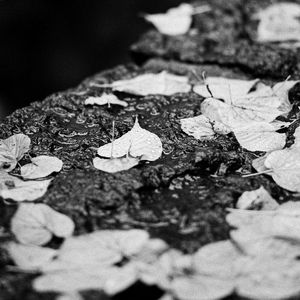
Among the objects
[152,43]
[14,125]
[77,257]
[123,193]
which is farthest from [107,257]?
[152,43]

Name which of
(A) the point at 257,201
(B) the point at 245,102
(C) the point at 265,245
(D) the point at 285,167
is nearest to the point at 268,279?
(C) the point at 265,245

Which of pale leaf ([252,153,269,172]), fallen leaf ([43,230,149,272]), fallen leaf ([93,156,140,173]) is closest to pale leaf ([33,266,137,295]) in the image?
fallen leaf ([43,230,149,272])

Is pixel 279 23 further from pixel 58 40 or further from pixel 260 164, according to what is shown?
pixel 58 40

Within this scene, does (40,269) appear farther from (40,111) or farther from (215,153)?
(40,111)

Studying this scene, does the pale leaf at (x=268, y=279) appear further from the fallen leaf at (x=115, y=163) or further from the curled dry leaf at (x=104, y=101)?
the curled dry leaf at (x=104, y=101)

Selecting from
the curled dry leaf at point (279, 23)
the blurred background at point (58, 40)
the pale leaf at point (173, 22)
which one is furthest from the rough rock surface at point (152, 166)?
the blurred background at point (58, 40)

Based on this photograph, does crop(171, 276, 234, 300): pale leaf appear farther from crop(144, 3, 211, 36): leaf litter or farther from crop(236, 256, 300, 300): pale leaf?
crop(144, 3, 211, 36): leaf litter
